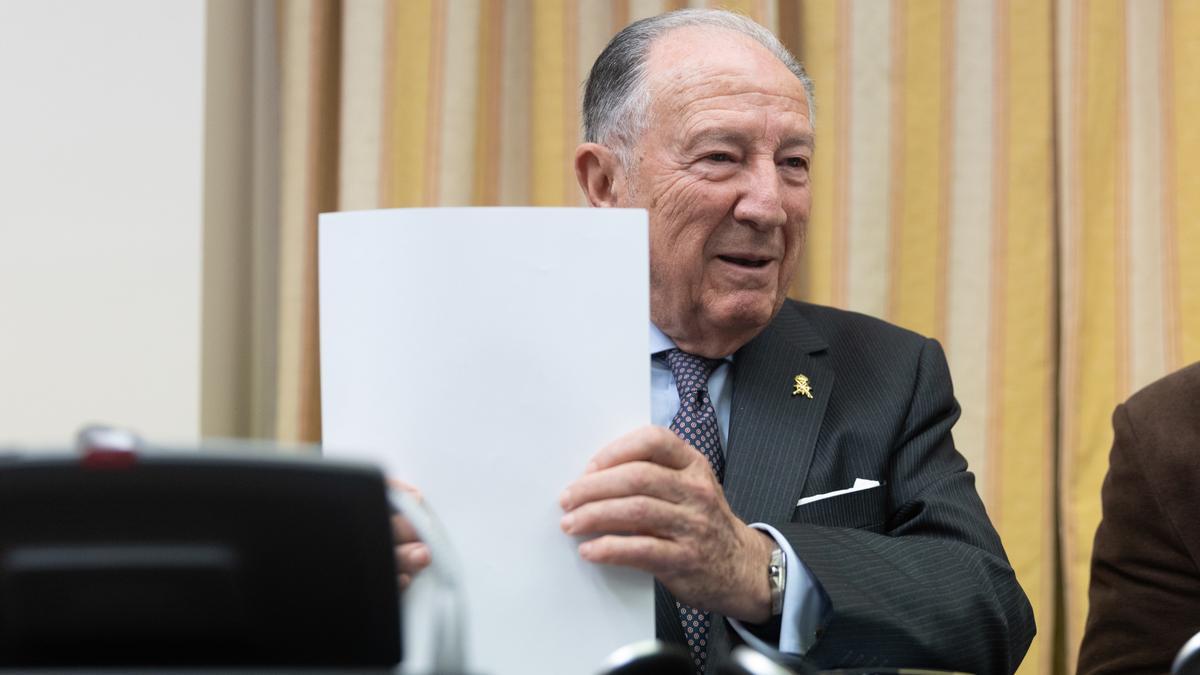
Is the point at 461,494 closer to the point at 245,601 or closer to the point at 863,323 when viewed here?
the point at 245,601

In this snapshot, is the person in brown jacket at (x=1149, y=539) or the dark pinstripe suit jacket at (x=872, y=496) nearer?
the dark pinstripe suit jacket at (x=872, y=496)

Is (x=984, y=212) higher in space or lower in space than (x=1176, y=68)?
lower

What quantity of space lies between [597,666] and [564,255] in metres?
0.33

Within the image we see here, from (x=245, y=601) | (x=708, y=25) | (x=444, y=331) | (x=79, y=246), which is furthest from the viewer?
(x=79, y=246)

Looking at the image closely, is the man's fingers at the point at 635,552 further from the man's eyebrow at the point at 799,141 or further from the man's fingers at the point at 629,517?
the man's eyebrow at the point at 799,141

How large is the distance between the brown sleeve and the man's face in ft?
1.50

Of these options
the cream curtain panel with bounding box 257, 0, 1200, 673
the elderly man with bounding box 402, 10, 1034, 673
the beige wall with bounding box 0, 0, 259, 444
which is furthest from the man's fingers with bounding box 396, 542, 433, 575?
the cream curtain panel with bounding box 257, 0, 1200, 673

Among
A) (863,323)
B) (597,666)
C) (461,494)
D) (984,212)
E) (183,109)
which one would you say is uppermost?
(183,109)

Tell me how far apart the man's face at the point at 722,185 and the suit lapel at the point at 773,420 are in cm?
5

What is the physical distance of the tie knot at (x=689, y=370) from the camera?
4.91ft

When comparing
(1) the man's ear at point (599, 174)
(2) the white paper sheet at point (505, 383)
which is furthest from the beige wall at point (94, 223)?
(2) the white paper sheet at point (505, 383)

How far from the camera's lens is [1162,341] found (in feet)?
7.09

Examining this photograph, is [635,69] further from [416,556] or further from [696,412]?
[416,556]

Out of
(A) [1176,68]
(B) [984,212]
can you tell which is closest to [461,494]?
(B) [984,212]
